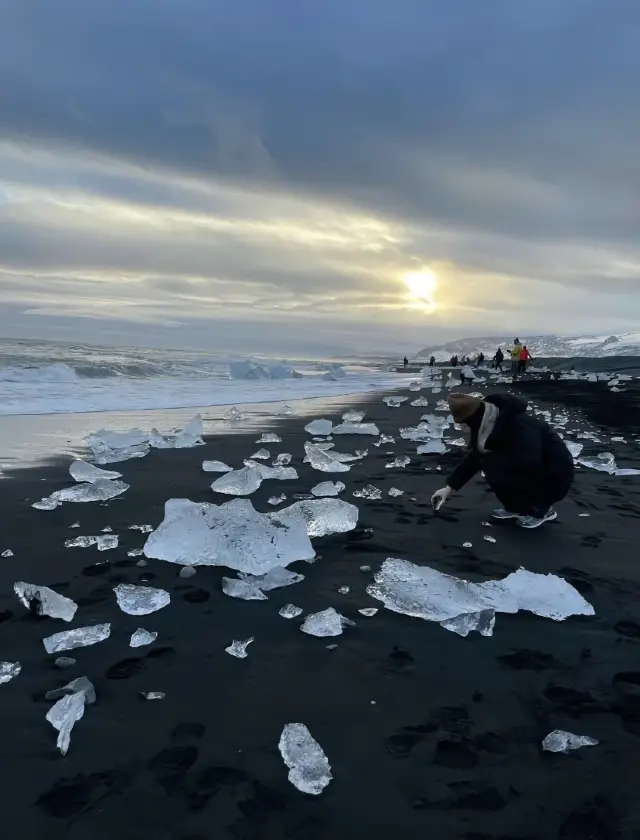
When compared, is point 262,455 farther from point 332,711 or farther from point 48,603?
point 332,711

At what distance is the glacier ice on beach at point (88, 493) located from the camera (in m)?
5.39

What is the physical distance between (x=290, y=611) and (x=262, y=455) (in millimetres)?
4459

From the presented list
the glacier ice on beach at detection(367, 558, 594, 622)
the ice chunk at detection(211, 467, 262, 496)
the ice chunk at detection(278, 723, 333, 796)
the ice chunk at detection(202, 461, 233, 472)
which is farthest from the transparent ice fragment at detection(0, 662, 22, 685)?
the ice chunk at detection(202, 461, 233, 472)

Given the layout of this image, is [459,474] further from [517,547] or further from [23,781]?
[23,781]

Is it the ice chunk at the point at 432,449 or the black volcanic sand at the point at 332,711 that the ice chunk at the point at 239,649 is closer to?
the black volcanic sand at the point at 332,711

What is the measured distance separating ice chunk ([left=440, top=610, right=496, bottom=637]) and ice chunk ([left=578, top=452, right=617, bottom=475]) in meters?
4.58

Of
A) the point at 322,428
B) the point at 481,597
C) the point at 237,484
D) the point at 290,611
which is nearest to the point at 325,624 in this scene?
the point at 290,611

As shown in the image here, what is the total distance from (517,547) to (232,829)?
3024mm

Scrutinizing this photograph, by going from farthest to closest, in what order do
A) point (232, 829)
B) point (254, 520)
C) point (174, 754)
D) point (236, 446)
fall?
point (236, 446) < point (254, 520) < point (174, 754) < point (232, 829)

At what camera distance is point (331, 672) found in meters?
2.62

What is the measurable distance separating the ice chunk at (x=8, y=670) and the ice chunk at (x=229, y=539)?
1321 mm

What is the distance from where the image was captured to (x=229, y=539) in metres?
3.78

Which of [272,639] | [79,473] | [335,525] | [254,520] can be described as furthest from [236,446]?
[272,639]

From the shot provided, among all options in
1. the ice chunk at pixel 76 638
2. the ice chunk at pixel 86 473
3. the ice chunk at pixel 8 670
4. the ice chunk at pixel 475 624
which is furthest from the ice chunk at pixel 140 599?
the ice chunk at pixel 86 473
